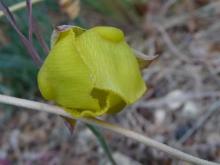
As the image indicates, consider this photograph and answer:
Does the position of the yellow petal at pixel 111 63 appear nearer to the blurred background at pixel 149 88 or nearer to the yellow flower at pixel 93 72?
the yellow flower at pixel 93 72

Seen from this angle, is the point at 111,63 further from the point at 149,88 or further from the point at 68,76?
the point at 149,88

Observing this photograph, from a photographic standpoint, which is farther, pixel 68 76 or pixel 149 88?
pixel 149 88

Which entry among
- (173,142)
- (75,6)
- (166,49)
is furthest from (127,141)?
(75,6)

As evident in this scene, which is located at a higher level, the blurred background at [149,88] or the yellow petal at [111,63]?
the yellow petal at [111,63]

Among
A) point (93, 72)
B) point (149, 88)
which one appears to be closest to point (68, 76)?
point (93, 72)

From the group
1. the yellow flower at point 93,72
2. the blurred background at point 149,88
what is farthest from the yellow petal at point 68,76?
the blurred background at point 149,88

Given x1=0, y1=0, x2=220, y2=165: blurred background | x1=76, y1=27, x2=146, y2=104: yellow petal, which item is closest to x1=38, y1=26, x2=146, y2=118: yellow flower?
x1=76, y1=27, x2=146, y2=104: yellow petal
